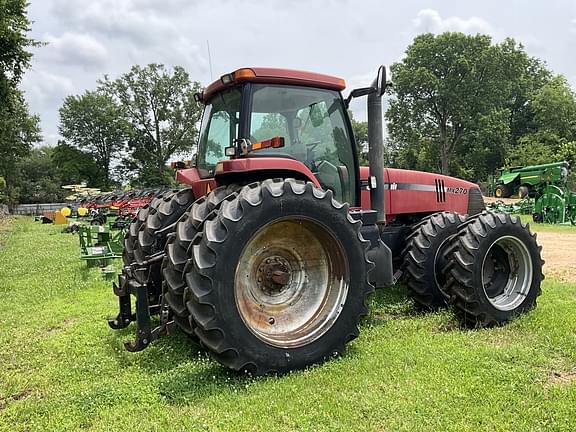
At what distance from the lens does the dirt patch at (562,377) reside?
3.37 meters

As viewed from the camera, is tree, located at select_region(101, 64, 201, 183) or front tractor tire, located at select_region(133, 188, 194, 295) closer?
front tractor tire, located at select_region(133, 188, 194, 295)

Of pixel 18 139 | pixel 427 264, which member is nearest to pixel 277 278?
pixel 427 264

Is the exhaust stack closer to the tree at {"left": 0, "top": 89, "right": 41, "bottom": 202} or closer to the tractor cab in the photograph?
the tractor cab

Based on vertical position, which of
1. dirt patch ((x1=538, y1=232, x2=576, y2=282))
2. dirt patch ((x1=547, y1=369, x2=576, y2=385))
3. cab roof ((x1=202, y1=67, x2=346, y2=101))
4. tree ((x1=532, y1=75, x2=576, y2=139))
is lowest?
dirt patch ((x1=547, y1=369, x2=576, y2=385))

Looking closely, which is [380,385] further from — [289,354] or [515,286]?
[515,286]

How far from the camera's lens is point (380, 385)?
3.33m

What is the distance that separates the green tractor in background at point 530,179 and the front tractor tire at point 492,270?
53.8 feet

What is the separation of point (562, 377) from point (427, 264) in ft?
6.06

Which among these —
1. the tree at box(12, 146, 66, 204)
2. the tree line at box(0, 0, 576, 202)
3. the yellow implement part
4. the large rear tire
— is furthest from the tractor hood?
the tree at box(12, 146, 66, 204)

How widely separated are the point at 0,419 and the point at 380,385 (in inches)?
99.5

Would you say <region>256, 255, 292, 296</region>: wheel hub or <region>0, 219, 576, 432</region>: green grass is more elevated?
<region>256, 255, 292, 296</region>: wheel hub

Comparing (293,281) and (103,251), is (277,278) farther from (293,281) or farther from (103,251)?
(103,251)

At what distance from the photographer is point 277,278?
3.99 m

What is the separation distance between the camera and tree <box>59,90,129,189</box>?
51.4 meters
